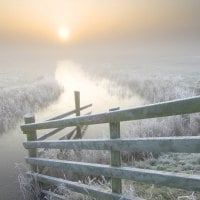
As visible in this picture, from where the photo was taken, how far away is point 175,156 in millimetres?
7836

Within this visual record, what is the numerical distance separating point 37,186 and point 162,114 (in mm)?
4039

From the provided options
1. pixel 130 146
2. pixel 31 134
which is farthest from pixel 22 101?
pixel 130 146

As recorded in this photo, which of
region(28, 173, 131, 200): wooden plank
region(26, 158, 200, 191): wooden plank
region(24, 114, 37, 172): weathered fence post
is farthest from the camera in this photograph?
region(24, 114, 37, 172): weathered fence post

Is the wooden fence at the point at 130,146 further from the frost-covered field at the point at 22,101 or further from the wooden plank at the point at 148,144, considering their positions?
the frost-covered field at the point at 22,101

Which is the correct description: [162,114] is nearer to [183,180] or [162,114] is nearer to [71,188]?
Answer: [183,180]

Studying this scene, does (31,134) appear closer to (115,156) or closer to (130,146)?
(115,156)

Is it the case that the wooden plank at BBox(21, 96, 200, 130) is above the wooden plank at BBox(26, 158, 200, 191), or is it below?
above

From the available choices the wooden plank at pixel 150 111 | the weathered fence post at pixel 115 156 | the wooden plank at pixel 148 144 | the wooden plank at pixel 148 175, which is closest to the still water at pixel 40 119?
the wooden plank at pixel 148 175

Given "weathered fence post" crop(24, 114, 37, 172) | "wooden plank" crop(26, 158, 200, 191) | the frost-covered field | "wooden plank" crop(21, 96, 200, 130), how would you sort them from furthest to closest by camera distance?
the frost-covered field, "weathered fence post" crop(24, 114, 37, 172), "wooden plank" crop(26, 158, 200, 191), "wooden plank" crop(21, 96, 200, 130)

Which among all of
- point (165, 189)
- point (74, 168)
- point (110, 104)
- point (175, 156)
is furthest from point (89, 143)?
point (110, 104)

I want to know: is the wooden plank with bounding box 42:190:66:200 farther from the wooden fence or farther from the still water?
the still water

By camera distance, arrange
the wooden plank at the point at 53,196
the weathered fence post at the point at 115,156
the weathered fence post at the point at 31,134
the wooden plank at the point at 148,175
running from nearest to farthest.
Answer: the wooden plank at the point at 148,175 → the weathered fence post at the point at 115,156 → the wooden plank at the point at 53,196 → the weathered fence post at the point at 31,134

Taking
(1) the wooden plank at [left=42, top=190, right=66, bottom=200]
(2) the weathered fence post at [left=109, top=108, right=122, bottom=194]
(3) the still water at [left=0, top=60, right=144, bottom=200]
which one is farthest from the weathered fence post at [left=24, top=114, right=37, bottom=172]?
(2) the weathered fence post at [left=109, top=108, right=122, bottom=194]

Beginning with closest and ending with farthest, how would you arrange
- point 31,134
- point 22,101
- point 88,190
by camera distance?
point 88,190 < point 31,134 < point 22,101
